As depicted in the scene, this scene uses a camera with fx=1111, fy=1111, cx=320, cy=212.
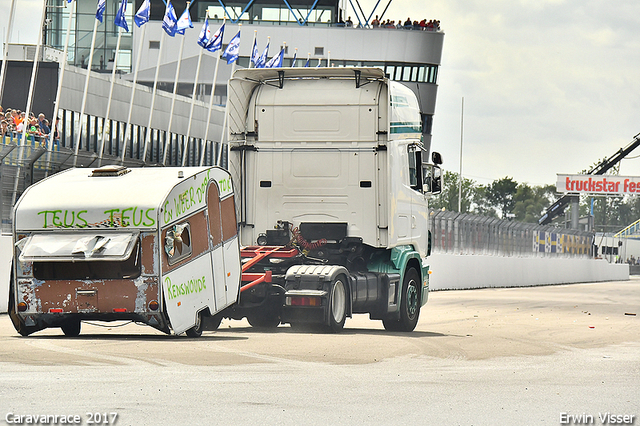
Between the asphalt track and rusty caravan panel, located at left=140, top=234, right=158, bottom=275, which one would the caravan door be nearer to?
the asphalt track

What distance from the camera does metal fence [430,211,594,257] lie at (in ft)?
117

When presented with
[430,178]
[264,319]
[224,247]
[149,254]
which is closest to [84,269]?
[149,254]

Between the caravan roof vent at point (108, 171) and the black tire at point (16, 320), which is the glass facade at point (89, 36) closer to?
the caravan roof vent at point (108, 171)

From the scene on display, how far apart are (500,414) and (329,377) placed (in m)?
2.57

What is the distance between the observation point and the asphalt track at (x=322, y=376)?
27.0 ft

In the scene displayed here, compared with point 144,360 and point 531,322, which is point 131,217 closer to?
point 144,360

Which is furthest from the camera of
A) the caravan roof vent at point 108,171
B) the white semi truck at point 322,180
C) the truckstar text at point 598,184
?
the truckstar text at point 598,184

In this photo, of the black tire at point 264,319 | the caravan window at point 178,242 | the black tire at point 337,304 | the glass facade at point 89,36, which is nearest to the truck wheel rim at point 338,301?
the black tire at point 337,304

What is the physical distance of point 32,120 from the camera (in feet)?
98.9

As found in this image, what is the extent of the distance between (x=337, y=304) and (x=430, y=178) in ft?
11.1

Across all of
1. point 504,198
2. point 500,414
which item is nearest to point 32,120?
point 500,414

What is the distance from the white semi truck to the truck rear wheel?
4cm

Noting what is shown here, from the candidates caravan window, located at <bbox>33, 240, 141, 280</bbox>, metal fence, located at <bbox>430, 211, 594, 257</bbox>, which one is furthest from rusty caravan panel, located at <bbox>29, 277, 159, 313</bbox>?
metal fence, located at <bbox>430, 211, 594, 257</bbox>

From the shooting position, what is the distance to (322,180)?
16.8 metres
